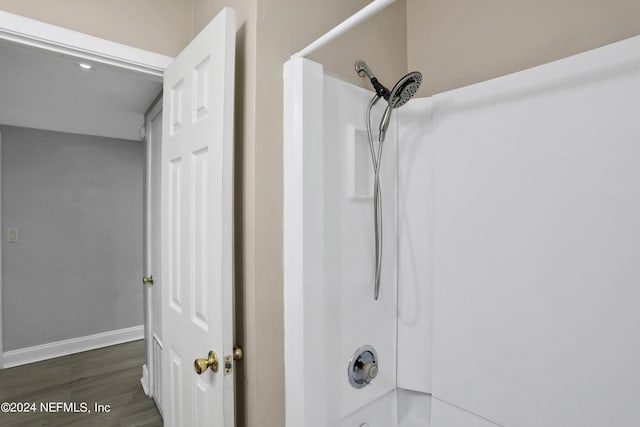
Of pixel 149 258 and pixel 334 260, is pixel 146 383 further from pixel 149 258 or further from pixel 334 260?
pixel 334 260

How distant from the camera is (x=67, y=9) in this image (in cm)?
112

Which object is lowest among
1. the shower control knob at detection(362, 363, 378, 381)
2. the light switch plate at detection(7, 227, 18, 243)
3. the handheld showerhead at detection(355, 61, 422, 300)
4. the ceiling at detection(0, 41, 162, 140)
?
the shower control knob at detection(362, 363, 378, 381)

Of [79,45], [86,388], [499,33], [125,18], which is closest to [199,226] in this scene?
[79,45]

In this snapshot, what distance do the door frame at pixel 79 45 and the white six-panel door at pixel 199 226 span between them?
80 millimetres

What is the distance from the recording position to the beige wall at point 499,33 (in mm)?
969

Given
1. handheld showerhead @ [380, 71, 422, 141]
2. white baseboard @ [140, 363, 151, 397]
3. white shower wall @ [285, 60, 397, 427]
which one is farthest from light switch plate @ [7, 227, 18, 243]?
handheld showerhead @ [380, 71, 422, 141]

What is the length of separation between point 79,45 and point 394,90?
1.15 meters

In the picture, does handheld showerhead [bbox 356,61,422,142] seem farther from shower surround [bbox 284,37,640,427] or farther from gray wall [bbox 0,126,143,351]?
gray wall [bbox 0,126,143,351]

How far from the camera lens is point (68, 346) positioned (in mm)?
3262

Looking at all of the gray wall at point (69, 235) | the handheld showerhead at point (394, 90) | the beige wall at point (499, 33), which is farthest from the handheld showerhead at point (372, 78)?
the gray wall at point (69, 235)

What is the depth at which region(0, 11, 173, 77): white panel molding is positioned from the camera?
1024 millimetres

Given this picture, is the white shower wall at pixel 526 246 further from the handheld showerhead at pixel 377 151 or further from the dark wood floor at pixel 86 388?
the dark wood floor at pixel 86 388

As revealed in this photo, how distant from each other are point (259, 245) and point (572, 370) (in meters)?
1.06

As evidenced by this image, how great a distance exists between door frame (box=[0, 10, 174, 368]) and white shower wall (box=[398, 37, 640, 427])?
1.10 meters
